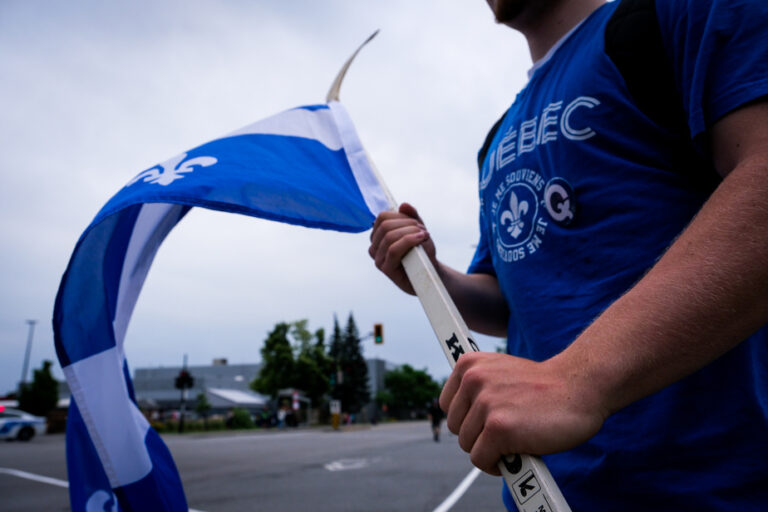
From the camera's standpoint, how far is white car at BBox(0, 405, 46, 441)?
74.3ft

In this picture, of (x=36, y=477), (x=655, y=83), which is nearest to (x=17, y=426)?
(x=36, y=477)

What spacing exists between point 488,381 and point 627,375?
212mm

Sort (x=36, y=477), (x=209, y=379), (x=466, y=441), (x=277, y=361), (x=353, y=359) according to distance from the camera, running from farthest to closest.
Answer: (x=209, y=379) → (x=353, y=359) → (x=277, y=361) → (x=36, y=477) → (x=466, y=441)

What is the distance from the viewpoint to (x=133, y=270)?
2.03 m

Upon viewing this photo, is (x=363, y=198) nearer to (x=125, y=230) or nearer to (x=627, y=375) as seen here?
(x=125, y=230)

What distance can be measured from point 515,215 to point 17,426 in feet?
92.5

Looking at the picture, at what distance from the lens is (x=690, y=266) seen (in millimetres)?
815

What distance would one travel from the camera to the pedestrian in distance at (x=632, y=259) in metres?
0.80

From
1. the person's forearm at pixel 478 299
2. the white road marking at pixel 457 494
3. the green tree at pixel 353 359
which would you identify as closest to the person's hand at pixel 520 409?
the person's forearm at pixel 478 299

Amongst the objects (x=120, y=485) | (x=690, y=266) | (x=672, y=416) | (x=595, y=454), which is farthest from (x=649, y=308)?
(x=120, y=485)

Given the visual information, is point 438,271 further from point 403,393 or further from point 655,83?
point 403,393

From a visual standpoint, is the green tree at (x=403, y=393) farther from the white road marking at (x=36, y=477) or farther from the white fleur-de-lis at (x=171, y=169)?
the white fleur-de-lis at (x=171, y=169)

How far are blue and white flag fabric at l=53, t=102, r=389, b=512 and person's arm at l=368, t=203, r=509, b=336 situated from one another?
10.7 inches


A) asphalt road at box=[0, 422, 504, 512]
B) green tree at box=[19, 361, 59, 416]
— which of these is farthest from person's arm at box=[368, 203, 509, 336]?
green tree at box=[19, 361, 59, 416]
